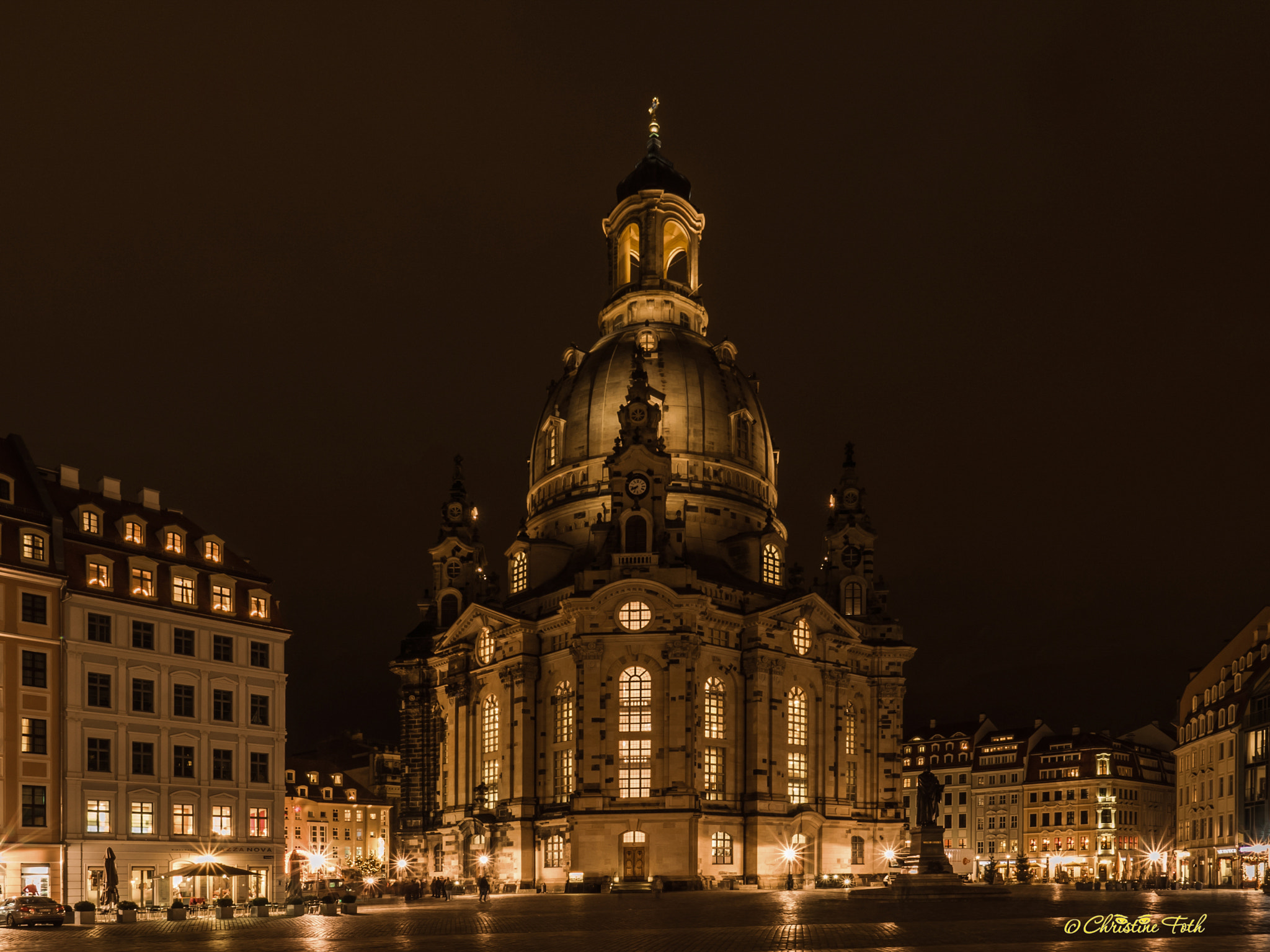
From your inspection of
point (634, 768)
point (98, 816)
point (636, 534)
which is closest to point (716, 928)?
point (98, 816)

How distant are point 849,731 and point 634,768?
73.1 ft

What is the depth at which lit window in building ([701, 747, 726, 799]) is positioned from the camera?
108062 millimetres

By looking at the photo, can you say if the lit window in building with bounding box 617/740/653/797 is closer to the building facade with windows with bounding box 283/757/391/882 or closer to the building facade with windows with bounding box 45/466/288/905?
the building facade with windows with bounding box 45/466/288/905

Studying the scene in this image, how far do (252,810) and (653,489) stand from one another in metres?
43.4

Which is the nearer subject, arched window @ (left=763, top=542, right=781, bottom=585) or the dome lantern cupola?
arched window @ (left=763, top=542, right=781, bottom=585)

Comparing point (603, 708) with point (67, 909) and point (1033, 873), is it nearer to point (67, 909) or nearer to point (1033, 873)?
point (67, 909)

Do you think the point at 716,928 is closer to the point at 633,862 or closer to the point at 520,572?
the point at 633,862

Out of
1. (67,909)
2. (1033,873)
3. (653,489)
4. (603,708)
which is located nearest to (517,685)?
(603,708)

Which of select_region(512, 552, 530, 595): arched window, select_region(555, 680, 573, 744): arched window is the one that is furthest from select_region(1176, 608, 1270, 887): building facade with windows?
select_region(512, 552, 530, 595): arched window

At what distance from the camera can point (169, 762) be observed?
7425cm

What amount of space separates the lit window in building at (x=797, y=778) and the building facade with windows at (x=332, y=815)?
59026mm

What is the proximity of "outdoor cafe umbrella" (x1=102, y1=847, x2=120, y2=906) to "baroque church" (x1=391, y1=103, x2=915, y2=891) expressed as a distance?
41.8m

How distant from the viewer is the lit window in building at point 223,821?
7575 centimetres

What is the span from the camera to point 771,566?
123375 mm
